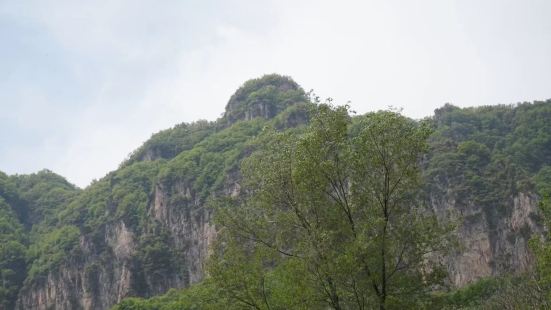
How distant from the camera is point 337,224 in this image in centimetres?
2428

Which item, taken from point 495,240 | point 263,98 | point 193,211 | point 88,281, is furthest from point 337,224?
point 263,98

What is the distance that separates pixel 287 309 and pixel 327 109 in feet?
27.7

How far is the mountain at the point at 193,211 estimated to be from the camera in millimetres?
68625

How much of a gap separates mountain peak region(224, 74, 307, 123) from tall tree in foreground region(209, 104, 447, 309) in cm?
10064

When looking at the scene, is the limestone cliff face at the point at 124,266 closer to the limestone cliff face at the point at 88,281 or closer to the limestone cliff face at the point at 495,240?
the limestone cliff face at the point at 88,281

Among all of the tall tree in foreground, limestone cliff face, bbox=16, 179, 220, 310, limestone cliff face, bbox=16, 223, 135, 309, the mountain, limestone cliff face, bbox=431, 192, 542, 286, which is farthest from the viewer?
limestone cliff face, bbox=16, 223, 135, 309

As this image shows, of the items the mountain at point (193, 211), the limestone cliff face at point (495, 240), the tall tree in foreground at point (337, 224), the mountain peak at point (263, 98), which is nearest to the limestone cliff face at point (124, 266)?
the mountain at point (193, 211)

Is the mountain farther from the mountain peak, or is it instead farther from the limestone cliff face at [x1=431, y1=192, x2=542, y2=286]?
the mountain peak

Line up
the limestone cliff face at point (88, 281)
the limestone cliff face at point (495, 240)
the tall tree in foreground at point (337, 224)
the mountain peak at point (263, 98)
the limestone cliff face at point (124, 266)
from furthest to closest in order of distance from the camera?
the mountain peak at point (263, 98)
the limestone cliff face at point (88, 281)
the limestone cliff face at point (124, 266)
the limestone cliff face at point (495, 240)
the tall tree in foreground at point (337, 224)

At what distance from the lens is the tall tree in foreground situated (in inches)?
901

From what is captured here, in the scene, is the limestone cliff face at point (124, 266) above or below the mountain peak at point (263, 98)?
below

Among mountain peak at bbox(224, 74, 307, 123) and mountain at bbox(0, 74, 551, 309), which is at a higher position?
mountain peak at bbox(224, 74, 307, 123)

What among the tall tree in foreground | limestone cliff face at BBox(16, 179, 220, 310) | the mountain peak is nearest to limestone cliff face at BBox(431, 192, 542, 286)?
limestone cliff face at BBox(16, 179, 220, 310)

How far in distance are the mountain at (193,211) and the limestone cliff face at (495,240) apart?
115mm
